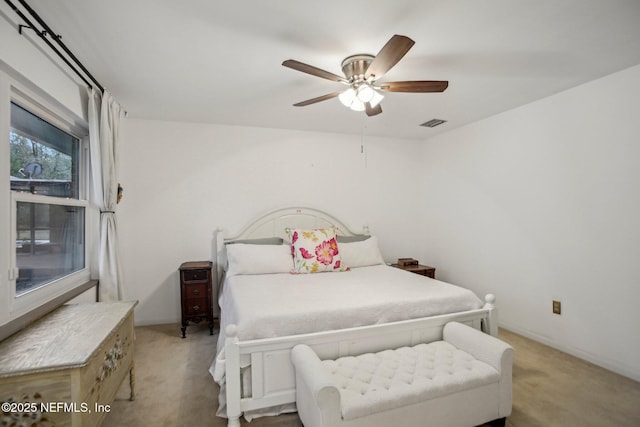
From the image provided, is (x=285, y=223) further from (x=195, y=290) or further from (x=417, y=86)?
(x=417, y=86)

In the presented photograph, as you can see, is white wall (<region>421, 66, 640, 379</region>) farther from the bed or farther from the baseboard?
the bed

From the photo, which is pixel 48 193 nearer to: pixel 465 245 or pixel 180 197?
pixel 180 197

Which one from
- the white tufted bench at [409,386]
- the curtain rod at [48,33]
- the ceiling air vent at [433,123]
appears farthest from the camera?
the ceiling air vent at [433,123]

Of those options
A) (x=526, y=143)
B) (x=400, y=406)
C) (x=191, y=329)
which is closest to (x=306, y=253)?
(x=191, y=329)

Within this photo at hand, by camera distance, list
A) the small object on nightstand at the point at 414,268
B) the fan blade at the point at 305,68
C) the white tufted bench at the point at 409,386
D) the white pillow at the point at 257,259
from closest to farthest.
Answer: the white tufted bench at the point at 409,386 < the fan blade at the point at 305,68 < the white pillow at the point at 257,259 < the small object on nightstand at the point at 414,268

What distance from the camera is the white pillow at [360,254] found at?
3426 mm

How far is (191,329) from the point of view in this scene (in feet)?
10.8

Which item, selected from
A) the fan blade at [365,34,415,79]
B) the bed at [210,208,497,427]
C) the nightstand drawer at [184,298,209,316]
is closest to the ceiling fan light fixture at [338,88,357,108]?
the fan blade at [365,34,415,79]

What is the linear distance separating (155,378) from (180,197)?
6.31 ft

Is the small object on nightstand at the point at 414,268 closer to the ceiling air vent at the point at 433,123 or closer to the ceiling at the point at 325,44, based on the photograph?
the ceiling air vent at the point at 433,123

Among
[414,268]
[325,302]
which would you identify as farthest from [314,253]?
[414,268]

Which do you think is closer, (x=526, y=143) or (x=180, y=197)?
(x=526, y=143)

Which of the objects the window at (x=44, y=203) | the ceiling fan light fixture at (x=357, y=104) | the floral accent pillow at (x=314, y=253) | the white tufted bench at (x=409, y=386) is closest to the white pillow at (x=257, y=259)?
the floral accent pillow at (x=314, y=253)

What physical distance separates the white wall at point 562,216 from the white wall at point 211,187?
1.25 m
